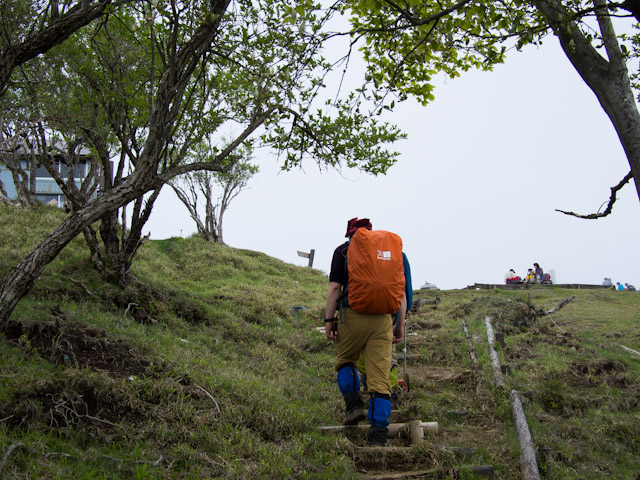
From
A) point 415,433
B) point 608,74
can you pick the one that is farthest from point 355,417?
point 608,74

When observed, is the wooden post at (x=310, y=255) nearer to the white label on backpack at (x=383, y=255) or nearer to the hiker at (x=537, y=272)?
the hiker at (x=537, y=272)

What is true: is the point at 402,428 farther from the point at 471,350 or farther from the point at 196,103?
the point at 196,103

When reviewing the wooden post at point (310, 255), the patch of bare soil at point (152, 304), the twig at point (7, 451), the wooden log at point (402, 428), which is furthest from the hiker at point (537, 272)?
the twig at point (7, 451)

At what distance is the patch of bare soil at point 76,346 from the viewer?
527 centimetres

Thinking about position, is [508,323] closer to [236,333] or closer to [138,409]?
[236,333]

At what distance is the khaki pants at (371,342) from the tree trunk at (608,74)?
280 centimetres

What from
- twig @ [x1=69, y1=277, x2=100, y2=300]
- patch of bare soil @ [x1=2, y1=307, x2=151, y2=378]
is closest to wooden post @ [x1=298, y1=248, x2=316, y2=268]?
twig @ [x1=69, y1=277, x2=100, y2=300]

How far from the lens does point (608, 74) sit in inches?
201

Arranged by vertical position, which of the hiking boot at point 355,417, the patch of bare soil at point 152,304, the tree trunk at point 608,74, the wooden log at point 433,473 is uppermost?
the tree trunk at point 608,74

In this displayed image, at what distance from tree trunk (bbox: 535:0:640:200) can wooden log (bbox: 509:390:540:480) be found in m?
2.60

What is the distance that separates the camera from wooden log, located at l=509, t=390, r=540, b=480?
4.48 m

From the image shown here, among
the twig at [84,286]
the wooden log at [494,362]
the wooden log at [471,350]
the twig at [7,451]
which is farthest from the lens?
the twig at [84,286]

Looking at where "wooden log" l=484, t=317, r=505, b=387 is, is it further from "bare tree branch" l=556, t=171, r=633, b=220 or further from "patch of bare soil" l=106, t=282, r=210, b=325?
"patch of bare soil" l=106, t=282, r=210, b=325

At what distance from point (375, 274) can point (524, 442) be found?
2.19 m
